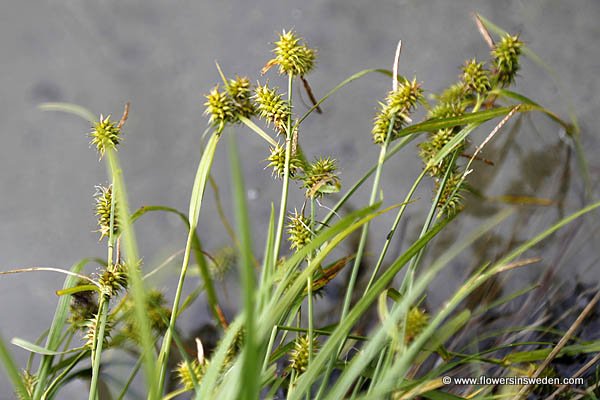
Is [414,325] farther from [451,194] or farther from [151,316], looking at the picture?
[151,316]

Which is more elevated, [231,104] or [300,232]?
[231,104]

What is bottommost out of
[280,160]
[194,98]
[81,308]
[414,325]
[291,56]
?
[414,325]

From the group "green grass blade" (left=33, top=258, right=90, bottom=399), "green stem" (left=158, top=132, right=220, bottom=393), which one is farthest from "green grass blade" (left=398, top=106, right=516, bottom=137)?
"green grass blade" (left=33, top=258, right=90, bottom=399)

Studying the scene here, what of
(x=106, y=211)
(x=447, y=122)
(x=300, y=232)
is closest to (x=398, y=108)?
(x=447, y=122)

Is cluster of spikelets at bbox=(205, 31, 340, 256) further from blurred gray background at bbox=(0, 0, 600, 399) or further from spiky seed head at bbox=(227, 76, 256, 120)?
blurred gray background at bbox=(0, 0, 600, 399)

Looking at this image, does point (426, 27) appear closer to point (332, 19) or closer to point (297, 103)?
point (332, 19)

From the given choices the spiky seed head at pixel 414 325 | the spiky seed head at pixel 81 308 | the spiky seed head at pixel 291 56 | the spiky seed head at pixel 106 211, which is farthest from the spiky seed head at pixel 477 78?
the spiky seed head at pixel 81 308
